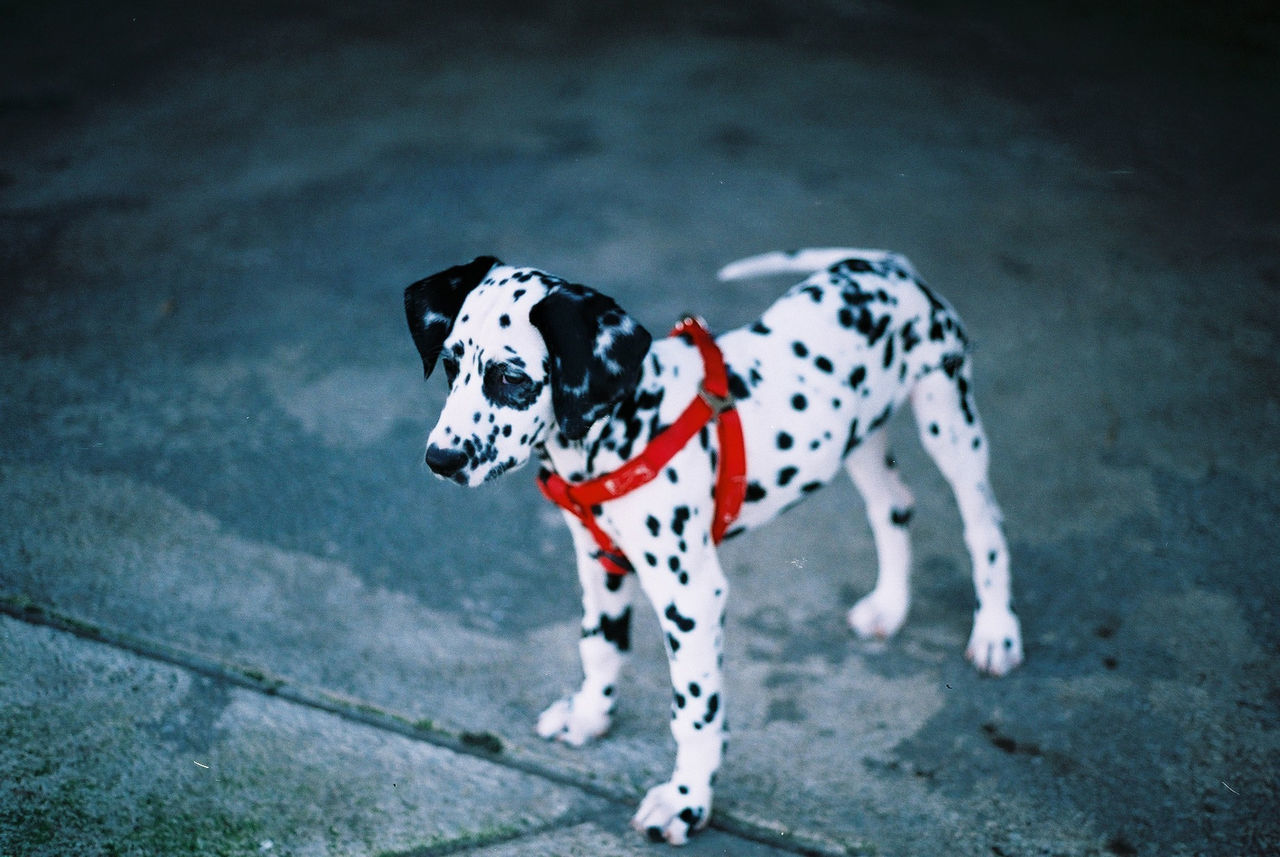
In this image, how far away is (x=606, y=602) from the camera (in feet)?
10.9

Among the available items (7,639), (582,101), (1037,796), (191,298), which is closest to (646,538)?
(1037,796)

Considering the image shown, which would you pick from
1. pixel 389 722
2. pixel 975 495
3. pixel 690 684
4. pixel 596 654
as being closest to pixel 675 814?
pixel 690 684

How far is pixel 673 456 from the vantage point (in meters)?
2.90

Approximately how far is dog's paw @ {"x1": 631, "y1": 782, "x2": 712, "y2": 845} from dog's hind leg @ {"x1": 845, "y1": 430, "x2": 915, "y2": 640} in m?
1.07

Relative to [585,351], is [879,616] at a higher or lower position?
lower

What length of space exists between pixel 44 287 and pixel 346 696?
3216mm

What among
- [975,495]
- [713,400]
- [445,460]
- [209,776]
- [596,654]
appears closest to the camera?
[445,460]

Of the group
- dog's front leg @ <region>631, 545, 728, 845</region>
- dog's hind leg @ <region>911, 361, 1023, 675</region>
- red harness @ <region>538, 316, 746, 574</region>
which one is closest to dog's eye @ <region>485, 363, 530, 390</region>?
red harness @ <region>538, 316, 746, 574</region>

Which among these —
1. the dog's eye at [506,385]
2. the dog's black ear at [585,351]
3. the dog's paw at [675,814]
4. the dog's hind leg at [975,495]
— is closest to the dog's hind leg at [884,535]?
the dog's hind leg at [975,495]

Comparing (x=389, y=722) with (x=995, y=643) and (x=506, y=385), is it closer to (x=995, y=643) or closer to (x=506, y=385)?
(x=506, y=385)

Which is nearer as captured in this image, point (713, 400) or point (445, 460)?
point (445, 460)

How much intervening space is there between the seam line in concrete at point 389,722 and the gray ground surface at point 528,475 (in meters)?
0.01

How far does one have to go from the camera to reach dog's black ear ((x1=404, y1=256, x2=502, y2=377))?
9.29 ft

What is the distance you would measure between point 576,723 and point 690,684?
61cm
